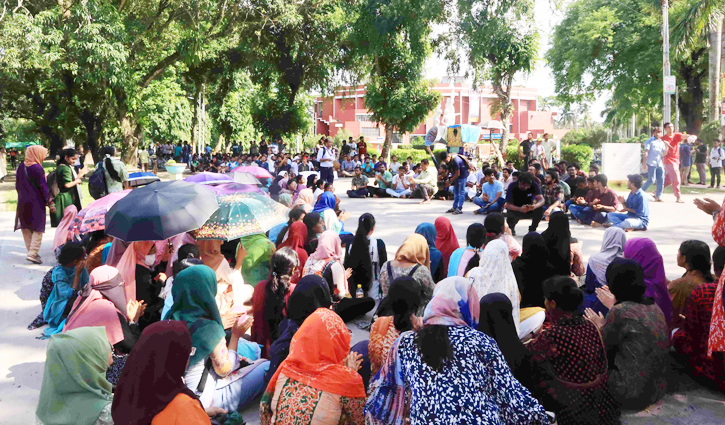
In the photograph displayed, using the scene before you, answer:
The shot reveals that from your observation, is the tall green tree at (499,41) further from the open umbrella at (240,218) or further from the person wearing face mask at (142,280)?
the person wearing face mask at (142,280)

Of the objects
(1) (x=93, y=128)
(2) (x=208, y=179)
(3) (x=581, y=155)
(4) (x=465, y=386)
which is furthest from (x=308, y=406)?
(1) (x=93, y=128)

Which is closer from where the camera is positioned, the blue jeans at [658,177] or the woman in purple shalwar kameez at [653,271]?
the woman in purple shalwar kameez at [653,271]

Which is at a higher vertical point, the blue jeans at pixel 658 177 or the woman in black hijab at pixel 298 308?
the blue jeans at pixel 658 177

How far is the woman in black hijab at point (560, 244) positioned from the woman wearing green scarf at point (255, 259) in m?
2.87

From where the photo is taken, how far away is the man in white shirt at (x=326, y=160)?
16.2 meters

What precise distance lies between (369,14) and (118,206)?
849 inches

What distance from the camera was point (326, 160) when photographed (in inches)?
640

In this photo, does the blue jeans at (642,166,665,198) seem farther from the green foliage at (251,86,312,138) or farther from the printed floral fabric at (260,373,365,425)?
the green foliage at (251,86,312,138)

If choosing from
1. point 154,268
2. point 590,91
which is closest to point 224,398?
point 154,268

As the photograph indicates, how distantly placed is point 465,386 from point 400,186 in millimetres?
13570

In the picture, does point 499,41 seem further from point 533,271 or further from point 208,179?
point 533,271

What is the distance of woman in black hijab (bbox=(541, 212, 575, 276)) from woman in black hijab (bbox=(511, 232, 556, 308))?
1.71 ft

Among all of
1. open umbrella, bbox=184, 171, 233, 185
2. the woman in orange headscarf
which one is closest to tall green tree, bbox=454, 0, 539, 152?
open umbrella, bbox=184, 171, 233, 185

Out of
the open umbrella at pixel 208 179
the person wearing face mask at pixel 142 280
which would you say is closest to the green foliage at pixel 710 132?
the open umbrella at pixel 208 179
